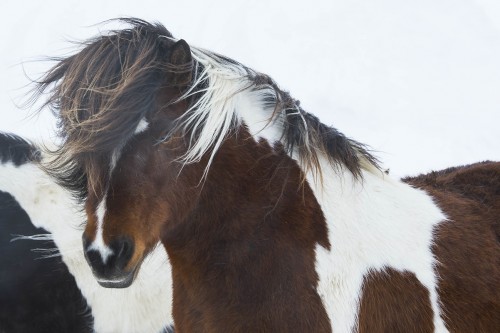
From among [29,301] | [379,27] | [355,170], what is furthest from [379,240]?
[379,27]

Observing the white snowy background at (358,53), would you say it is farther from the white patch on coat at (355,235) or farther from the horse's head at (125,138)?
the horse's head at (125,138)

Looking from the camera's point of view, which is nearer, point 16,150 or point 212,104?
point 212,104

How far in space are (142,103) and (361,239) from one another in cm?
100

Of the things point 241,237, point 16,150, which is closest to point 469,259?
point 241,237

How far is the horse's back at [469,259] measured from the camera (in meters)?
2.54

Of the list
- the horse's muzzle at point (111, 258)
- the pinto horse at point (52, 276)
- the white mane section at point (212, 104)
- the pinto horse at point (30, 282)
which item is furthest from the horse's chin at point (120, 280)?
the pinto horse at point (30, 282)

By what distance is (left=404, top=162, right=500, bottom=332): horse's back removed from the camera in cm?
254

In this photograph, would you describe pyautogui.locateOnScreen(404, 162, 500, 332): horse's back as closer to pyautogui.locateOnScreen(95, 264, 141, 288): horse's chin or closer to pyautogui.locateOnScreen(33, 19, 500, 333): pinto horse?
pyautogui.locateOnScreen(33, 19, 500, 333): pinto horse

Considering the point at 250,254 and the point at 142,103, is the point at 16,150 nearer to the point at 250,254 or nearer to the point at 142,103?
the point at 142,103

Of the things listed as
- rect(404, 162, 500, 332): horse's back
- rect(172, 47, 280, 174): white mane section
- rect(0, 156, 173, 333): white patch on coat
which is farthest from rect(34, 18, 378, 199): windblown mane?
rect(0, 156, 173, 333): white patch on coat

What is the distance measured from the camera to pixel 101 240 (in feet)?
7.07

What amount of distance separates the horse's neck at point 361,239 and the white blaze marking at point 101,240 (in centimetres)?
79

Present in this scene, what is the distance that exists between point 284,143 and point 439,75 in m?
11.0

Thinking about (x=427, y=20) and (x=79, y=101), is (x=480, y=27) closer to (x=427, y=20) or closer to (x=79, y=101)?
(x=427, y=20)
